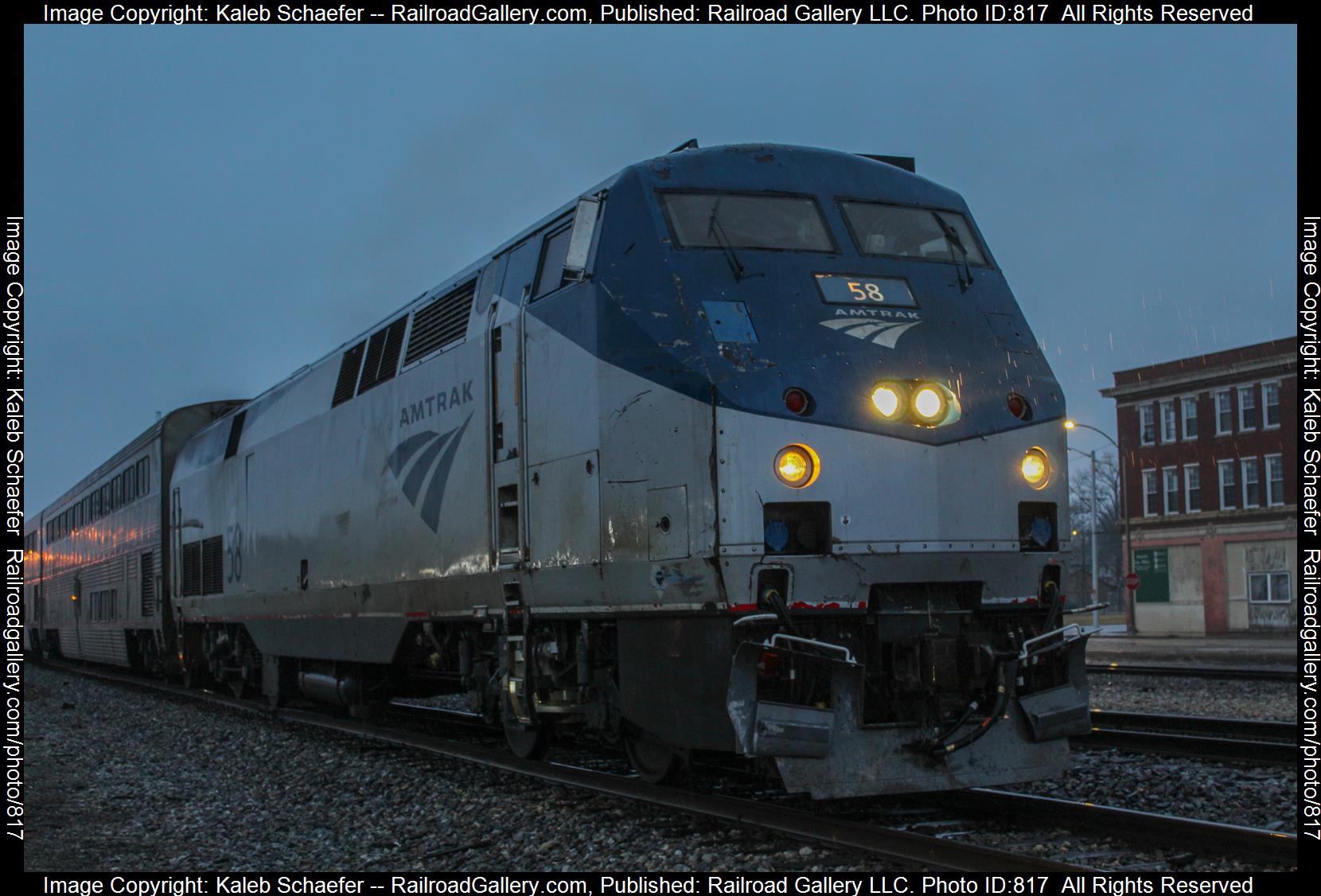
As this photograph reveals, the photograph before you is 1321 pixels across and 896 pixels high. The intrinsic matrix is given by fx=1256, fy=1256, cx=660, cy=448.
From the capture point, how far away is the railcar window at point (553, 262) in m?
8.68

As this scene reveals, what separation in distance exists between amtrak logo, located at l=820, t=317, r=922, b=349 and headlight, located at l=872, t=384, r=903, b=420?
300mm

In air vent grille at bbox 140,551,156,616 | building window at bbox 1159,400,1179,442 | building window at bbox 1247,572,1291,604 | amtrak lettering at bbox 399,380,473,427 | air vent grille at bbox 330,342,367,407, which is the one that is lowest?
building window at bbox 1247,572,1291,604

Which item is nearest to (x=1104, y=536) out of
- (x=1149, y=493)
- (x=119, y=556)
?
(x=1149, y=493)

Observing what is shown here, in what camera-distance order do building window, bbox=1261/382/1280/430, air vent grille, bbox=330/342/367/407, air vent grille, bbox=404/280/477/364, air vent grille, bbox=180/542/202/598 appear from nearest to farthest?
air vent grille, bbox=404/280/477/364 → air vent grille, bbox=330/342/367/407 → air vent grille, bbox=180/542/202/598 → building window, bbox=1261/382/1280/430

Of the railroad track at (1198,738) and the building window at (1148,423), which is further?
the building window at (1148,423)

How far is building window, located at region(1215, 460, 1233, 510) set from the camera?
47.1 metres

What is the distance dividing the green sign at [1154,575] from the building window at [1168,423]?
177 inches

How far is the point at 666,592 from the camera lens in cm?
743

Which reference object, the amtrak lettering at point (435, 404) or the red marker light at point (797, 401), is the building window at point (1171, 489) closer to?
the amtrak lettering at point (435, 404)

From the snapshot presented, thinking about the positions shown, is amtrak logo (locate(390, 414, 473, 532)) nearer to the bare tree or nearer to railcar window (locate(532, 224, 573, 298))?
railcar window (locate(532, 224, 573, 298))

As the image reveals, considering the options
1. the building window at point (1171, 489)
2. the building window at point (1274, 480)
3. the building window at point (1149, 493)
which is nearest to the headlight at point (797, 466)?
the building window at point (1274, 480)

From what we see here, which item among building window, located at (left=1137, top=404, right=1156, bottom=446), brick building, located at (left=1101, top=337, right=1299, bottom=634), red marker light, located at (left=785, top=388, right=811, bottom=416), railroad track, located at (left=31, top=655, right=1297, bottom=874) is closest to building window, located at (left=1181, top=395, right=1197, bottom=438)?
brick building, located at (left=1101, top=337, right=1299, bottom=634)

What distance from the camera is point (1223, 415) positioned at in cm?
4709
